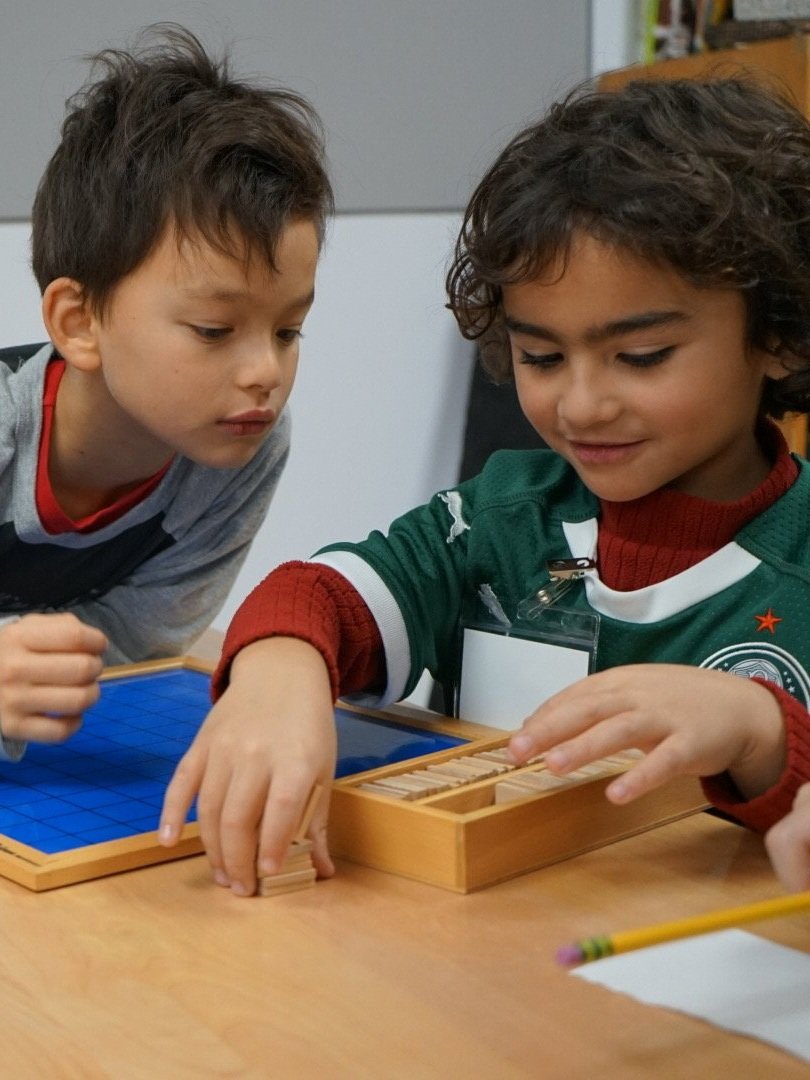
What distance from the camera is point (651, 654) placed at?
984mm

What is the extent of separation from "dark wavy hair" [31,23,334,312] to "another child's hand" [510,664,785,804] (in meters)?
0.52

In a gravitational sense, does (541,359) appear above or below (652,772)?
above

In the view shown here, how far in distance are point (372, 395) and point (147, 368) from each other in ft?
4.80

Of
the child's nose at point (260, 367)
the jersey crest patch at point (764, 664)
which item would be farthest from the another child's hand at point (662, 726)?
the child's nose at point (260, 367)

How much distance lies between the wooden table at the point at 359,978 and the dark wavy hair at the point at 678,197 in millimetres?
412

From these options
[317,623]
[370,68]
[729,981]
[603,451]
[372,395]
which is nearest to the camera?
[729,981]

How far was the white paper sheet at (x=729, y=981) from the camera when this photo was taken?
52cm

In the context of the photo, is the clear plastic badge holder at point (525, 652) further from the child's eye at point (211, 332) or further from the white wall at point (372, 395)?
the white wall at point (372, 395)

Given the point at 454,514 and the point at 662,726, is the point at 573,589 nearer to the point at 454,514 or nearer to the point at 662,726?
the point at 454,514

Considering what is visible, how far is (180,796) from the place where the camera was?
0.69 metres

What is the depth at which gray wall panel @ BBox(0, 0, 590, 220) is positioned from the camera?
2.13m

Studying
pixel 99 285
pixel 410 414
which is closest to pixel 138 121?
pixel 99 285

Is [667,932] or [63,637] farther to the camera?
[63,637]

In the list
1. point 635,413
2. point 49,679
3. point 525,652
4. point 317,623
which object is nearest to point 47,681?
point 49,679
